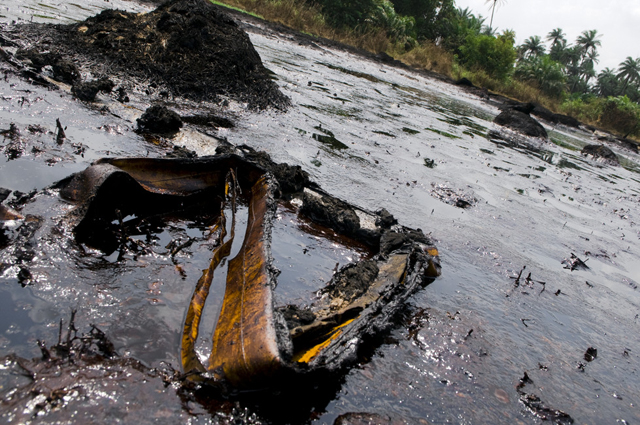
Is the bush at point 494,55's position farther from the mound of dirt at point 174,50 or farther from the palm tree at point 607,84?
the palm tree at point 607,84

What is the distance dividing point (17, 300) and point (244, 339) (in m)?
1.26

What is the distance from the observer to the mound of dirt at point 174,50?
7.40 m

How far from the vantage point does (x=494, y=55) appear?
3528 cm

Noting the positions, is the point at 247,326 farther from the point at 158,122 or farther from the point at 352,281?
the point at 158,122

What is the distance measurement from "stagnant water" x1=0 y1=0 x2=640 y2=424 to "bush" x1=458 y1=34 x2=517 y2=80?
31098 millimetres

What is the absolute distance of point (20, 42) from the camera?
7363 mm

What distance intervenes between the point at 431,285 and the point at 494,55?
37927 mm

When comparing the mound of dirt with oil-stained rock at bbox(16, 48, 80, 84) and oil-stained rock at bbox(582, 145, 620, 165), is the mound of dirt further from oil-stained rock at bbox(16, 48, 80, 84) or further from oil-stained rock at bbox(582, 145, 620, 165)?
oil-stained rock at bbox(582, 145, 620, 165)

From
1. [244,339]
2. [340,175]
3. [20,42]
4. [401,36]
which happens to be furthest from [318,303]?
[401,36]

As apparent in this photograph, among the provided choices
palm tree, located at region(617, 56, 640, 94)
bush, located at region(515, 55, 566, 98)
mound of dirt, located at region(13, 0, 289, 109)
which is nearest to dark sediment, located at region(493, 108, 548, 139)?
mound of dirt, located at region(13, 0, 289, 109)

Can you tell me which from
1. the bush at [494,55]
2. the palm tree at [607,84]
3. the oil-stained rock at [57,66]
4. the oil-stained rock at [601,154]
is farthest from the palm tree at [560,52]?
the oil-stained rock at [57,66]

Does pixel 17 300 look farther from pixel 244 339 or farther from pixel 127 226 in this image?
pixel 244 339

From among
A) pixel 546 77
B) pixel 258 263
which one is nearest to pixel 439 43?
pixel 546 77

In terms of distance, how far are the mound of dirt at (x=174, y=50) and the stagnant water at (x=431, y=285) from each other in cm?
82
